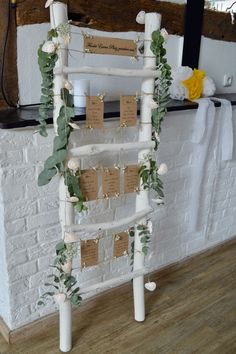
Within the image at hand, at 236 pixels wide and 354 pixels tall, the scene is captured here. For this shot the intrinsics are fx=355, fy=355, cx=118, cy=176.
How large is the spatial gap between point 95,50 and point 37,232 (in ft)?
2.57

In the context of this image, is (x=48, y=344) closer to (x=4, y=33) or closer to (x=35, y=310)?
(x=35, y=310)

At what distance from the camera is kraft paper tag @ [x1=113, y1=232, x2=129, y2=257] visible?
1.58 meters

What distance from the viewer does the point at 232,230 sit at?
2512 mm

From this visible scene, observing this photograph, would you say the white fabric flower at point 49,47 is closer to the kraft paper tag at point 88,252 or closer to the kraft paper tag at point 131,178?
the kraft paper tag at point 131,178

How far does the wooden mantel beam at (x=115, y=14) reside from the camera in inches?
56.1

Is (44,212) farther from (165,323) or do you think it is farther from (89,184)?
(165,323)

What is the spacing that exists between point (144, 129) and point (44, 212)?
55 cm

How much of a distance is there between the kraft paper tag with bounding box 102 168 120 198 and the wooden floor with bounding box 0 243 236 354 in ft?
2.21

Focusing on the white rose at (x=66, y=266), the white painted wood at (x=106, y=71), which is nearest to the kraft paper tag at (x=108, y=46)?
the white painted wood at (x=106, y=71)

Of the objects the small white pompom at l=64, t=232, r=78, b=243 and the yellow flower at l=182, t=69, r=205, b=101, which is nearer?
the small white pompom at l=64, t=232, r=78, b=243

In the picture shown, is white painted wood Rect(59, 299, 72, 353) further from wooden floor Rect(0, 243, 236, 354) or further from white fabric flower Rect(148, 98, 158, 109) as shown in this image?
white fabric flower Rect(148, 98, 158, 109)

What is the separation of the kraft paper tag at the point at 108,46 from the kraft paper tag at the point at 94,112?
0.57 ft

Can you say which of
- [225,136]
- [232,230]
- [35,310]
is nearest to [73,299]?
[35,310]

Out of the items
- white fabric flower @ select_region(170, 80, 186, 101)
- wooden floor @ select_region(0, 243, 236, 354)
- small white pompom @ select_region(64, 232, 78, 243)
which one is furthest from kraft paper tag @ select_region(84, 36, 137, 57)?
wooden floor @ select_region(0, 243, 236, 354)
